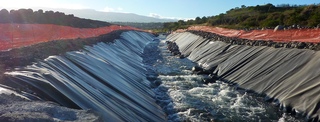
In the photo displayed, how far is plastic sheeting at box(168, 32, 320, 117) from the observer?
10.7 metres

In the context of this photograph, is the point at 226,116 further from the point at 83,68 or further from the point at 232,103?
the point at 83,68

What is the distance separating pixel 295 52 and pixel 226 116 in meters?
5.13

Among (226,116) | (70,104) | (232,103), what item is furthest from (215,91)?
(70,104)

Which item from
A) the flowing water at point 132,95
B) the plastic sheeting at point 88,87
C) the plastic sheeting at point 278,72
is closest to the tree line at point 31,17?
the plastic sheeting at point 278,72

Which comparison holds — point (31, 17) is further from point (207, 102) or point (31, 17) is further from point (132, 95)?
point (207, 102)

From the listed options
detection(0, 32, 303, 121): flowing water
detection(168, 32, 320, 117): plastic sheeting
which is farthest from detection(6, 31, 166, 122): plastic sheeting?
detection(168, 32, 320, 117): plastic sheeting

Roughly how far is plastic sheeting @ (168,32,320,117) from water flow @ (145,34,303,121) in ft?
1.85

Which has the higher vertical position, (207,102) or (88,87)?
(88,87)

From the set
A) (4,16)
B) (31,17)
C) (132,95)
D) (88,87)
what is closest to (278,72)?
(132,95)

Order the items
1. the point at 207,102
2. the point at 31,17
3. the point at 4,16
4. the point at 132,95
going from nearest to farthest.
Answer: the point at 132,95 < the point at 207,102 < the point at 4,16 < the point at 31,17

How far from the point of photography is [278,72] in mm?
13609

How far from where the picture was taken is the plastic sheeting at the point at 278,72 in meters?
10.7

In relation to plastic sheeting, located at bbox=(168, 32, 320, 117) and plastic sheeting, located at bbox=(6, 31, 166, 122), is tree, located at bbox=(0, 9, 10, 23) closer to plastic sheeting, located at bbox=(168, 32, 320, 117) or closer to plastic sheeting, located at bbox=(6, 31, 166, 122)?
plastic sheeting, located at bbox=(168, 32, 320, 117)

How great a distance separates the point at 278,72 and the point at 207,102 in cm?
334
